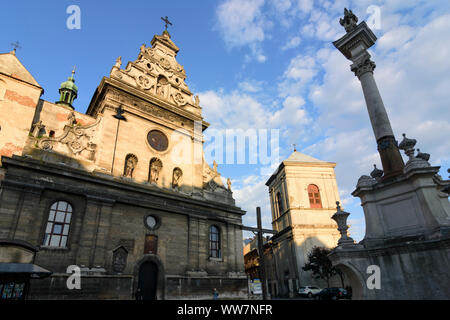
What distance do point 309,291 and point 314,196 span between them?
11.6 meters

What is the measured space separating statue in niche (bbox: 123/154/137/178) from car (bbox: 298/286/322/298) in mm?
18900

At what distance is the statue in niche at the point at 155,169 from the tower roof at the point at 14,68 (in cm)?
929

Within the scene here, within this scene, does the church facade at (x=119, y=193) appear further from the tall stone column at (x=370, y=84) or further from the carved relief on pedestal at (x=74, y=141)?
the tall stone column at (x=370, y=84)

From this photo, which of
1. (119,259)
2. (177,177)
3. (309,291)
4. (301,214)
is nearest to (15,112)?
(119,259)

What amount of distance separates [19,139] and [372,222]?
18.7 m

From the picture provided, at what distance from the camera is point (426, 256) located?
6.88 metres

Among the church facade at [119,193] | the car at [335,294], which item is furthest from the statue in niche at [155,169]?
the car at [335,294]

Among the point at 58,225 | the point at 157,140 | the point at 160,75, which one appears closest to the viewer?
the point at 58,225

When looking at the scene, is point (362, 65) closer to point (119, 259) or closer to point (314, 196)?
point (119, 259)

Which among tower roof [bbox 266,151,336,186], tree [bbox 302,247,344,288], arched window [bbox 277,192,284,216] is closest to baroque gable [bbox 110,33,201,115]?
tower roof [bbox 266,151,336,186]

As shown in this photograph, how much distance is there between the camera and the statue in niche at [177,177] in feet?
69.7

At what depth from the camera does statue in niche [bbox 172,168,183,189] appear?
69.7 ft

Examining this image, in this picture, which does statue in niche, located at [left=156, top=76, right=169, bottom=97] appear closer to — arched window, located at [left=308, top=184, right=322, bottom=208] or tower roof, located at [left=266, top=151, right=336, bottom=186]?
tower roof, located at [left=266, top=151, right=336, bottom=186]

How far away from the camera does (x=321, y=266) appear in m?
25.2
